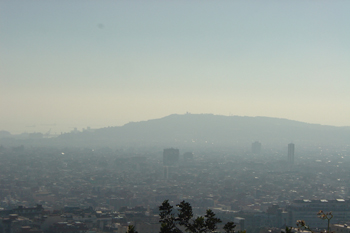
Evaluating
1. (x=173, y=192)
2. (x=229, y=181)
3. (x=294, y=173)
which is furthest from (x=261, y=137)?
(x=173, y=192)

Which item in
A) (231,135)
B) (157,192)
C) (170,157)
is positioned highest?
(231,135)

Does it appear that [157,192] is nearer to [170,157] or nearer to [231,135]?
[170,157]

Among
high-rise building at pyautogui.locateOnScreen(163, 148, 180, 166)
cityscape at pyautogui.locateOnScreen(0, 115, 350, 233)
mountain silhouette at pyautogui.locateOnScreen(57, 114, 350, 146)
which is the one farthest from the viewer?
mountain silhouette at pyautogui.locateOnScreen(57, 114, 350, 146)

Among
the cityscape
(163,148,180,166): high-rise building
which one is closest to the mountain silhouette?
the cityscape

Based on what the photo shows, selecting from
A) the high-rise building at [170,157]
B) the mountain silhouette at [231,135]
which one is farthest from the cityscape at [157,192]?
the mountain silhouette at [231,135]

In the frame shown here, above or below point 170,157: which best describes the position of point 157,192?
below

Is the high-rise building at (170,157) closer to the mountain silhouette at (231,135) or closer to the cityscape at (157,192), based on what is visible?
the cityscape at (157,192)

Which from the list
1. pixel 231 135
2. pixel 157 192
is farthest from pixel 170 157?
pixel 231 135

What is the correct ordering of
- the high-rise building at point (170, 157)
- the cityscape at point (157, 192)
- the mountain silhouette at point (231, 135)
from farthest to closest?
1. the mountain silhouette at point (231, 135)
2. the high-rise building at point (170, 157)
3. the cityscape at point (157, 192)

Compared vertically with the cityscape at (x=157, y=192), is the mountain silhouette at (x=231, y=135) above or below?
above

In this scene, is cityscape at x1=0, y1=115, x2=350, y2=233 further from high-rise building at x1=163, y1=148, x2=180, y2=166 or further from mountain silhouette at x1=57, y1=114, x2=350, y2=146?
mountain silhouette at x1=57, y1=114, x2=350, y2=146

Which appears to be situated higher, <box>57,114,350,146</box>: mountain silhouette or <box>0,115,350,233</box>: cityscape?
<box>57,114,350,146</box>: mountain silhouette
